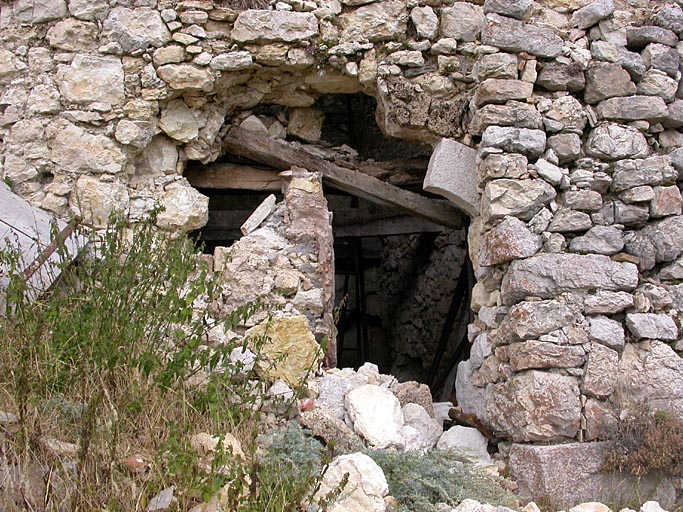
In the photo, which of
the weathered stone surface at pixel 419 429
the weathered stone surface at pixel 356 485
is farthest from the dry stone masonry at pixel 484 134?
the weathered stone surface at pixel 356 485

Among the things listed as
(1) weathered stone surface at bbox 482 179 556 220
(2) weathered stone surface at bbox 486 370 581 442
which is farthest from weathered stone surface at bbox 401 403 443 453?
(1) weathered stone surface at bbox 482 179 556 220

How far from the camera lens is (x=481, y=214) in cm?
433

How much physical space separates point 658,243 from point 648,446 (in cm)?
118

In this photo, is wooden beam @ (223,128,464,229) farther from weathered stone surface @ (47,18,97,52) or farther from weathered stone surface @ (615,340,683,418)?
weathered stone surface @ (615,340,683,418)

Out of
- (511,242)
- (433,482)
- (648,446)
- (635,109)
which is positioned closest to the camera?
(433,482)

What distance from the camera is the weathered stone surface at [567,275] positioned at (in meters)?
3.89

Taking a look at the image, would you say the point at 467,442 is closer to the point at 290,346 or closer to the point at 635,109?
the point at 290,346

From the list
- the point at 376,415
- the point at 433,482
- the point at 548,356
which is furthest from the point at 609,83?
the point at 433,482

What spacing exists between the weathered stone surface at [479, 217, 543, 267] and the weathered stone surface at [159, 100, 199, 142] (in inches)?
85.9

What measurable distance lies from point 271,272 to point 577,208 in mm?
1958

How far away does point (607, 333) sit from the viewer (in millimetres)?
3822

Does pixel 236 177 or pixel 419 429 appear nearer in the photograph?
pixel 419 429

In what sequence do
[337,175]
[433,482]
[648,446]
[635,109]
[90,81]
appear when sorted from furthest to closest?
[337,175] < [90,81] < [635,109] < [648,446] < [433,482]

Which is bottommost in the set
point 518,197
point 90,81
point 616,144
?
point 518,197
